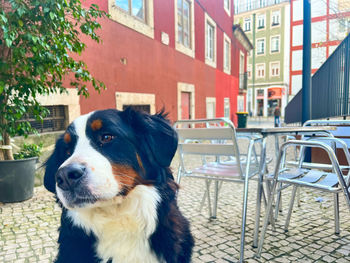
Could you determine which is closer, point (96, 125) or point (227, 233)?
point (96, 125)

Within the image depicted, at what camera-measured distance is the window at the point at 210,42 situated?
12.3 m

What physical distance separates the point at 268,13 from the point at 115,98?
115 ft

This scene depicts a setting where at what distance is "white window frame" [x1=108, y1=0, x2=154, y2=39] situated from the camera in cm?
594

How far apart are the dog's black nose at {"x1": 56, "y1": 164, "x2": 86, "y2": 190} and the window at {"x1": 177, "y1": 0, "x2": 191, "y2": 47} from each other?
8938 millimetres

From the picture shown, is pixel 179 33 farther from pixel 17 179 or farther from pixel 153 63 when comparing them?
pixel 17 179

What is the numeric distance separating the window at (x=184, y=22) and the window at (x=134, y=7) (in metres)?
2.27

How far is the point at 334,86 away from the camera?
5180 mm

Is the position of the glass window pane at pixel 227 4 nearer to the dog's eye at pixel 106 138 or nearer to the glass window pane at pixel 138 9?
the glass window pane at pixel 138 9

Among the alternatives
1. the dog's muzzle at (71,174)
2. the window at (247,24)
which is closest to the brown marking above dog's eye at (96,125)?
the dog's muzzle at (71,174)

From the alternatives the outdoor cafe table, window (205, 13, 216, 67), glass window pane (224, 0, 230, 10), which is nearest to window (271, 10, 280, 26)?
glass window pane (224, 0, 230, 10)

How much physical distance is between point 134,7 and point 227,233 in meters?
6.40

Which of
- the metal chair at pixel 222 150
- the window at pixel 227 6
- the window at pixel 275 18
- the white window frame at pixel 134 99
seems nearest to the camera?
the metal chair at pixel 222 150

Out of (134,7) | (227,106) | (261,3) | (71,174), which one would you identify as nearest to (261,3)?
(261,3)

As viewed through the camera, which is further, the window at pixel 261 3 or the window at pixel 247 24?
A: the window at pixel 247 24
